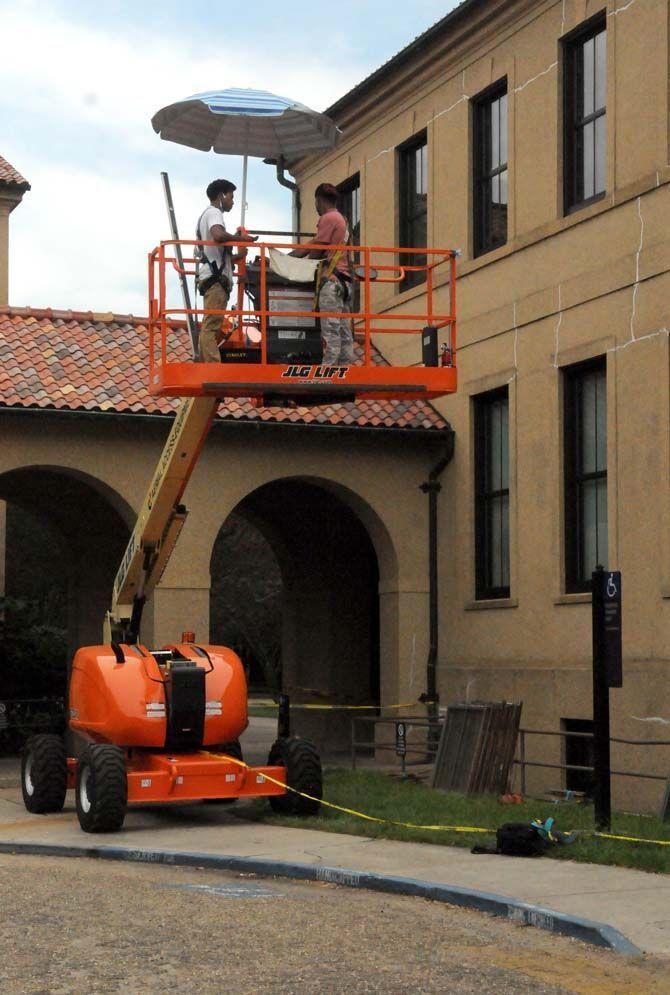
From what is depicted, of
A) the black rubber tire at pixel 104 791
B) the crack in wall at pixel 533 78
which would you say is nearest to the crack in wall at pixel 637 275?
the crack in wall at pixel 533 78

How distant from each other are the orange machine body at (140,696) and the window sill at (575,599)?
4.46 m

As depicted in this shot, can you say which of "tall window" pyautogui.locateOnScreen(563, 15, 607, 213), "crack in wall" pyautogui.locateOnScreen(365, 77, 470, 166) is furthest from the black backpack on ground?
"crack in wall" pyautogui.locateOnScreen(365, 77, 470, 166)

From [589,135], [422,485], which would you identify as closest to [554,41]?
[589,135]

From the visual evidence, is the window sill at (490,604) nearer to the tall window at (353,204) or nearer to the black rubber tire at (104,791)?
the tall window at (353,204)

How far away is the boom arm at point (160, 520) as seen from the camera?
15.0 metres

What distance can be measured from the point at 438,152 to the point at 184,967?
1537 cm

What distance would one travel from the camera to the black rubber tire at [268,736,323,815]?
15117 mm

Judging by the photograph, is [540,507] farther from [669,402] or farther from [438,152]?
[438,152]

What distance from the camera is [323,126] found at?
15.4 metres

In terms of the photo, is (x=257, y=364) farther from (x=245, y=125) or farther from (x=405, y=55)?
(x=405, y=55)

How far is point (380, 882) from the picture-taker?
11.1 meters

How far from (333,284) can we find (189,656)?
12.8 ft

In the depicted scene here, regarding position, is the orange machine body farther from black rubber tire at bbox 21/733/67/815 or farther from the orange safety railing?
the orange safety railing

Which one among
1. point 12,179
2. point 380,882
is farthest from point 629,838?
point 12,179
